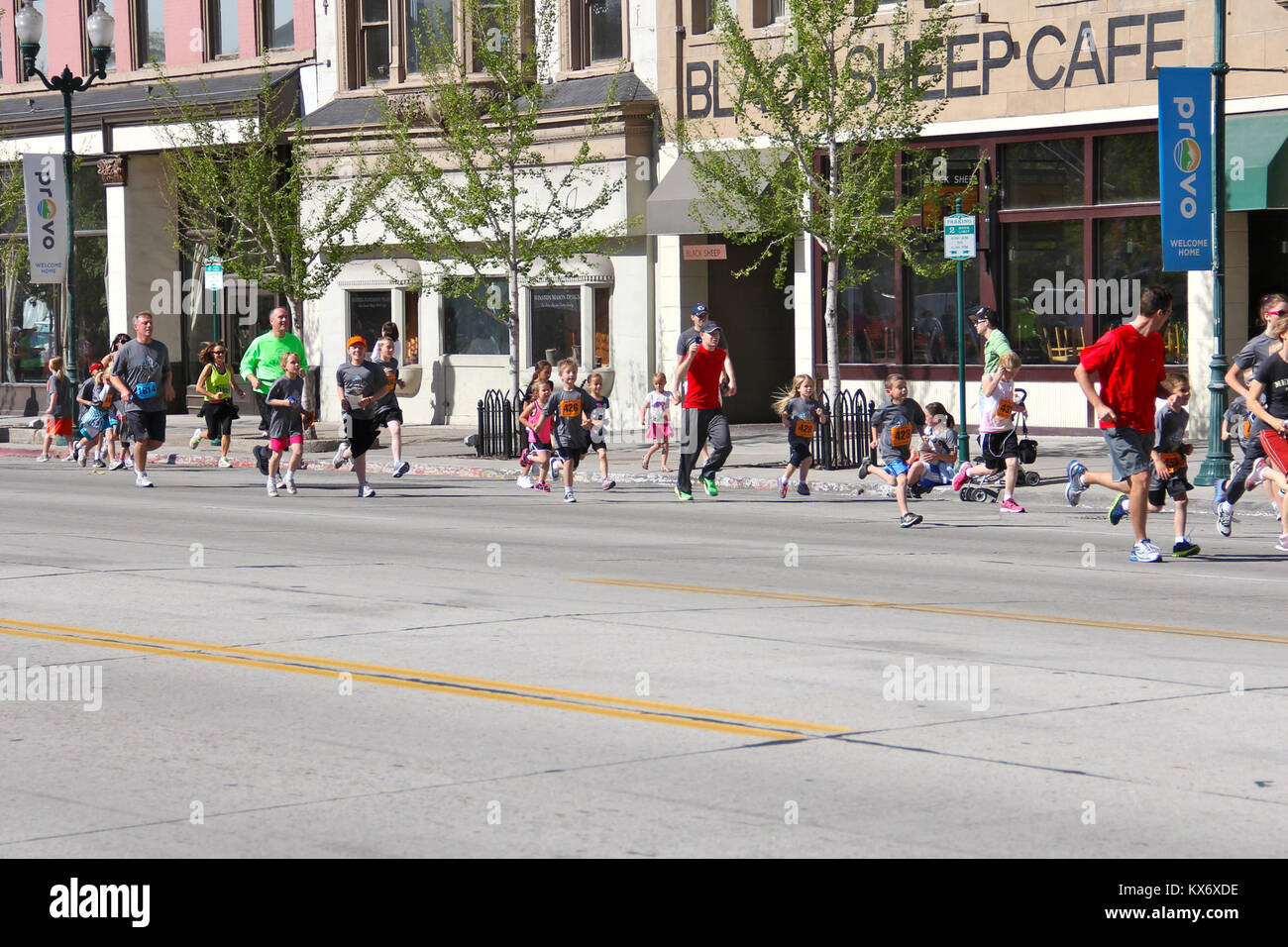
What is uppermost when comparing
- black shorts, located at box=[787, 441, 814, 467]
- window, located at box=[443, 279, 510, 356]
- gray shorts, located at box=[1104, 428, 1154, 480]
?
window, located at box=[443, 279, 510, 356]

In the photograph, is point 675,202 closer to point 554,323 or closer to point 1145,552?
point 554,323

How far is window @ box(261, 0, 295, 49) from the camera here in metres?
33.6

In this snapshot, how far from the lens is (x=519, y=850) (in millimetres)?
5621

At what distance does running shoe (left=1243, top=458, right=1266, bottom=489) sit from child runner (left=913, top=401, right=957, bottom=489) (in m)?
3.10

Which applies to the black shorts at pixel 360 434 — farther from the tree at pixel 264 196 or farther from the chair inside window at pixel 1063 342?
the chair inside window at pixel 1063 342

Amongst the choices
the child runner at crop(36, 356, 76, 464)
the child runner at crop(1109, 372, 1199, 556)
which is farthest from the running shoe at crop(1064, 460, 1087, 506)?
the child runner at crop(36, 356, 76, 464)

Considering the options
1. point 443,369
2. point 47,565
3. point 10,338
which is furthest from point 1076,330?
point 10,338

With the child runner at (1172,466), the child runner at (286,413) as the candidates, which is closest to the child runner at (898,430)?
the child runner at (1172,466)

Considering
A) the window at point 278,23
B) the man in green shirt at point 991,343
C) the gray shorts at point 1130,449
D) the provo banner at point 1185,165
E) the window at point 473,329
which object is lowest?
the gray shorts at point 1130,449

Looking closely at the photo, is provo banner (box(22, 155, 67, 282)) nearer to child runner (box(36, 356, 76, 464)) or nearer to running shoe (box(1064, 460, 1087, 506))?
child runner (box(36, 356, 76, 464))

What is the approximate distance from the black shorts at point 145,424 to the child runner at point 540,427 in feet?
13.7

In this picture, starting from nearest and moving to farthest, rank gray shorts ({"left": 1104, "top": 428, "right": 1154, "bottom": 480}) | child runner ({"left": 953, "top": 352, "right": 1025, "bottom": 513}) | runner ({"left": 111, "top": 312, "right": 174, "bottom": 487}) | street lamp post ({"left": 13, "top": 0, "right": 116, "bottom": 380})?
gray shorts ({"left": 1104, "top": 428, "right": 1154, "bottom": 480})
child runner ({"left": 953, "top": 352, "right": 1025, "bottom": 513})
runner ({"left": 111, "top": 312, "right": 174, "bottom": 487})
street lamp post ({"left": 13, "top": 0, "right": 116, "bottom": 380})

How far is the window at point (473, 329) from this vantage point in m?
30.7

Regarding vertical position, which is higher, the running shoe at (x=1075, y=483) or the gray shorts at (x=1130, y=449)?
the gray shorts at (x=1130, y=449)
